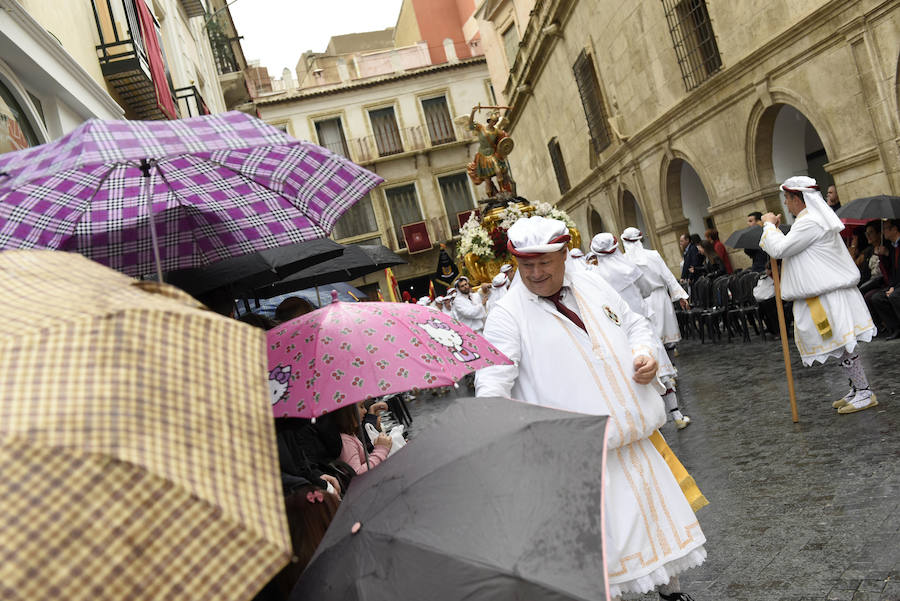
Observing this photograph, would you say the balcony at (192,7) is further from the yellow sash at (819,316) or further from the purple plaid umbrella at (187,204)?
the purple plaid umbrella at (187,204)

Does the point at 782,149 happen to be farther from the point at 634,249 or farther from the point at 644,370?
the point at 644,370

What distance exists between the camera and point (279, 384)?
294 centimetres

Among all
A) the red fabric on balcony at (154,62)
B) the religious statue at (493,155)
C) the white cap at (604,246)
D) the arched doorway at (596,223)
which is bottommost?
the white cap at (604,246)

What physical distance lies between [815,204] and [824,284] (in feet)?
2.33

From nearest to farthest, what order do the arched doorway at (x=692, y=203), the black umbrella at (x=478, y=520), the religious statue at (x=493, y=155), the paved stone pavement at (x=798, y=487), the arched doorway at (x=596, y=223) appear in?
the black umbrella at (x=478, y=520), the paved stone pavement at (x=798, y=487), the religious statue at (x=493, y=155), the arched doorway at (x=692, y=203), the arched doorway at (x=596, y=223)

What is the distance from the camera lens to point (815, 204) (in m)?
7.04

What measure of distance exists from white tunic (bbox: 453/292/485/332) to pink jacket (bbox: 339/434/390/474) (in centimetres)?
1184

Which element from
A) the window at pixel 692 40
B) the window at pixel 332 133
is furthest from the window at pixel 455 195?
the window at pixel 692 40

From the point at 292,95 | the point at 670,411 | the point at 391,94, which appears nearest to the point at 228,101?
the point at 292,95

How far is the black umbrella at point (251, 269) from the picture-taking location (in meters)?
4.30

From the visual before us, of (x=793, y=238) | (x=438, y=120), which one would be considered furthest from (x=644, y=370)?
(x=438, y=120)

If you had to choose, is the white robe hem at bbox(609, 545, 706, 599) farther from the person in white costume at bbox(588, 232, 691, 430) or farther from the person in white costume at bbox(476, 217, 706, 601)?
the person in white costume at bbox(588, 232, 691, 430)

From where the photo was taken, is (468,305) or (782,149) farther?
(468,305)

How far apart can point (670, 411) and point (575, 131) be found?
1694cm
